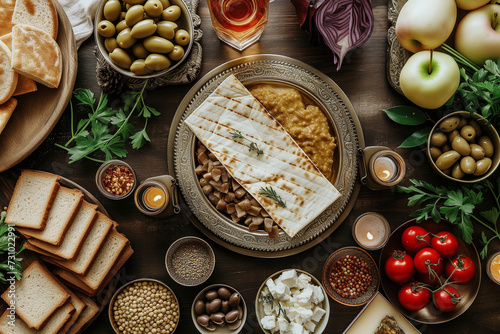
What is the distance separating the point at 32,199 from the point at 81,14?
119 cm

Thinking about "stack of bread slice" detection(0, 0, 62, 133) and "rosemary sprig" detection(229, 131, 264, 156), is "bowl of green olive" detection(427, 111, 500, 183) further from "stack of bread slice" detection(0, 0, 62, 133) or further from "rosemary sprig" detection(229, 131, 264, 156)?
"stack of bread slice" detection(0, 0, 62, 133)

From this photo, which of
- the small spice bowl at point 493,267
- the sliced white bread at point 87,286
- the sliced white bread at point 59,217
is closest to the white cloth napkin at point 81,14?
the sliced white bread at point 59,217

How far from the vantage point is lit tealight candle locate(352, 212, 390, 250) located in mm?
2127

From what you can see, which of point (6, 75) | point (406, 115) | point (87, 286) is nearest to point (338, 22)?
point (406, 115)

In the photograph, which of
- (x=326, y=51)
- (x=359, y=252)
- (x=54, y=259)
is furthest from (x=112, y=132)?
(x=359, y=252)

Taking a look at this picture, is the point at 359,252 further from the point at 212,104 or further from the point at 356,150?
the point at 212,104

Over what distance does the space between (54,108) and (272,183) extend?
140cm

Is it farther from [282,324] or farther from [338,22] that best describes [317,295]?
[338,22]

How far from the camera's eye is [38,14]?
2029 millimetres

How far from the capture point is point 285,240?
213 centimetres

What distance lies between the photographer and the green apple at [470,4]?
2.04 m

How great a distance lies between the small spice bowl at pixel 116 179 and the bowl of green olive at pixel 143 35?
559 mm

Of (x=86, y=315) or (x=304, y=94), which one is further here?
(x=304, y=94)

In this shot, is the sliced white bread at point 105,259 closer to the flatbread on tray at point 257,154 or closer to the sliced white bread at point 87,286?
the sliced white bread at point 87,286
